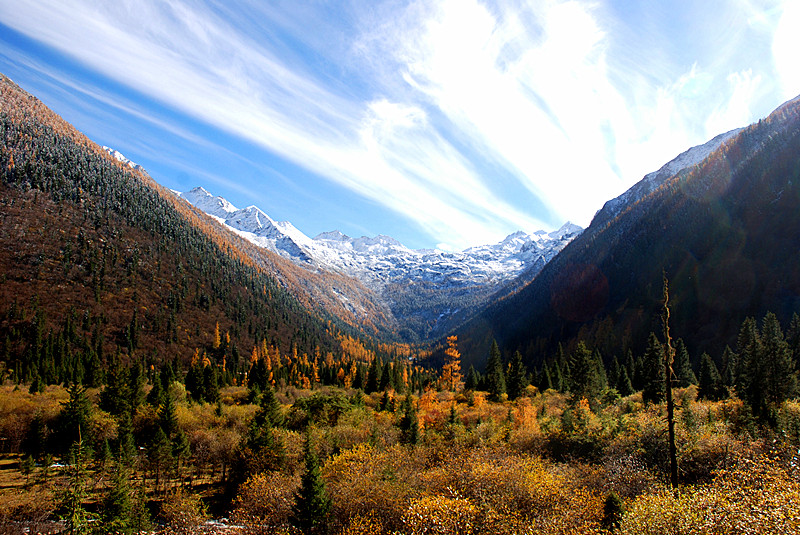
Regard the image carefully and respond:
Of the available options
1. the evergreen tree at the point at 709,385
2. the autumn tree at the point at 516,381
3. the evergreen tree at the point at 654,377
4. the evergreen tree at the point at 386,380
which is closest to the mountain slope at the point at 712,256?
the evergreen tree at the point at 709,385

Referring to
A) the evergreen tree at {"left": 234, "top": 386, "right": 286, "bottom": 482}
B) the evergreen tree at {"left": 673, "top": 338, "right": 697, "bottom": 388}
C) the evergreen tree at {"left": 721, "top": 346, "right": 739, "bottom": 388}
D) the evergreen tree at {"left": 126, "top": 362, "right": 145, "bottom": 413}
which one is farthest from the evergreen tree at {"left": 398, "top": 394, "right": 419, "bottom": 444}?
the evergreen tree at {"left": 673, "top": 338, "right": 697, "bottom": 388}

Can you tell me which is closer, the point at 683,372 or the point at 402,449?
the point at 402,449

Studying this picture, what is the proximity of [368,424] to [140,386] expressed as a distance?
42.8 meters

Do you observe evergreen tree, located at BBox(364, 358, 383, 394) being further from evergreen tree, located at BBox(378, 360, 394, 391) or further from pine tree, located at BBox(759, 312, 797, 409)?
pine tree, located at BBox(759, 312, 797, 409)

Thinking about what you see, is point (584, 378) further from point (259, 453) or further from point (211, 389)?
point (211, 389)

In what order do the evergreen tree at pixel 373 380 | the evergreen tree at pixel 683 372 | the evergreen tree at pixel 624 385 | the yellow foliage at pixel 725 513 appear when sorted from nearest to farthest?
the yellow foliage at pixel 725 513, the evergreen tree at pixel 624 385, the evergreen tree at pixel 683 372, the evergreen tree at pixel 373 380

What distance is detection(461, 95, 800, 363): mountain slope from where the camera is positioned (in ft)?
410

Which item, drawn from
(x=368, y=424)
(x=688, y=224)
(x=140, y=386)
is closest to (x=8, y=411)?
(x=140, y=386)

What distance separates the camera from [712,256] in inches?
5664

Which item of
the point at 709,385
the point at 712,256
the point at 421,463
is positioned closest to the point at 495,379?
the point at 709,385

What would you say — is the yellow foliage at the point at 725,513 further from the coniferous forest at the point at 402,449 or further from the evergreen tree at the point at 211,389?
the evergreen tree at the point at 211,389

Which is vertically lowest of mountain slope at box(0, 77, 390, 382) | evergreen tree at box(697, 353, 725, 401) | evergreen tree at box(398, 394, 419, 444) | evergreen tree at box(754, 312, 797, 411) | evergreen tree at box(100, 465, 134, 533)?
evergreen tree at box(100, 465, 134, 533)

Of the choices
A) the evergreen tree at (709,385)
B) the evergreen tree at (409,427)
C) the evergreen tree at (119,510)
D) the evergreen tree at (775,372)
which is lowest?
the evergreen tree at (119,510)

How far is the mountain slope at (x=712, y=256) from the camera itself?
125 metres
